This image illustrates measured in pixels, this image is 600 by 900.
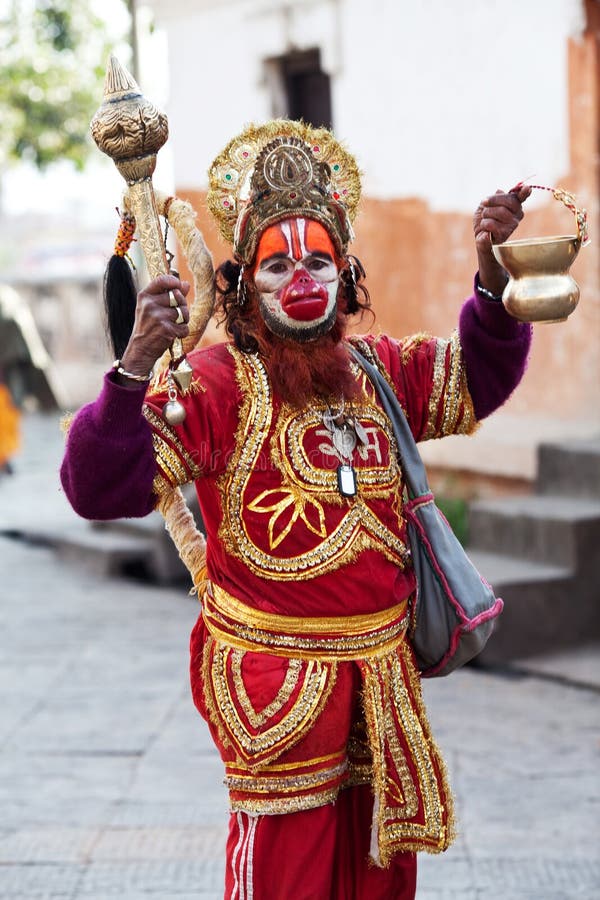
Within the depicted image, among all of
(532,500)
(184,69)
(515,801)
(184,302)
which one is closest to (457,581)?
(184,302)

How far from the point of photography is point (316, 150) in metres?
3.15

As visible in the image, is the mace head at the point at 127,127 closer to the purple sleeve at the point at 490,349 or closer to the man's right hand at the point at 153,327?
the man's right hand at the point at 153,327

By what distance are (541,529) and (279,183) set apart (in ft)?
13.5

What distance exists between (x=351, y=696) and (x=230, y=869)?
453 millimetres

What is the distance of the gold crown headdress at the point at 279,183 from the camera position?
3.07 metres

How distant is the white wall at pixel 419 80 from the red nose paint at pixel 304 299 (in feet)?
15.4

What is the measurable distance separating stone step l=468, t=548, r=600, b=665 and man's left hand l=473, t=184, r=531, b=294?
3427 millimetres

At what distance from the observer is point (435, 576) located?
10.3ft

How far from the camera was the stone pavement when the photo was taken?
14.3ft

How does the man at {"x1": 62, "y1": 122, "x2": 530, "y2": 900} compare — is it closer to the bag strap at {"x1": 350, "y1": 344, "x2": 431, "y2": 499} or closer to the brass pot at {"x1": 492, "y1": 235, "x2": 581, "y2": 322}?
the bag strap at {"x1": 350, "y1": 344, "x2": 431, "y2": 499}

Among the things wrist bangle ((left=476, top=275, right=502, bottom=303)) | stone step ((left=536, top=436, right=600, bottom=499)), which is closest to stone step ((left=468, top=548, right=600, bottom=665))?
stone step ((left=536, top=436, right=600, bottom=499))

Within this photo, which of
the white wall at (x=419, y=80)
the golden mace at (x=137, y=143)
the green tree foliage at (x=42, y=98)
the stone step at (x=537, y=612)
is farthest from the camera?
the green tree foliage at (x=42, y=98)

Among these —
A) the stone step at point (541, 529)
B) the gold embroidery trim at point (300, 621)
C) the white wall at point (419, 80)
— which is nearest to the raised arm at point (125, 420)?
the gold embroidery trim at point (300, 621)

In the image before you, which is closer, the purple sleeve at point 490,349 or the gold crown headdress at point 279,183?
the gold crown headdress at point 279,183
